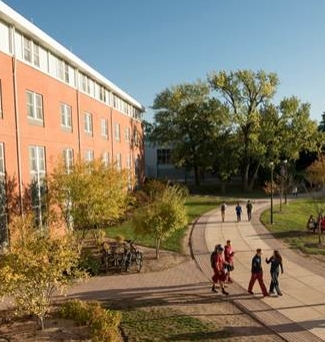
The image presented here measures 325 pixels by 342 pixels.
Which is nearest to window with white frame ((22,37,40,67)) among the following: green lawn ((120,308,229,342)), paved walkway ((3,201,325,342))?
paved walkway ((3,201,325,342))

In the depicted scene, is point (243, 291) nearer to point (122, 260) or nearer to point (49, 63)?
point (122, 260)

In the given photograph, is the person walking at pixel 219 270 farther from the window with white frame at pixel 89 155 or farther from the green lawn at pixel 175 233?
the window with white frame at pixel 89 155

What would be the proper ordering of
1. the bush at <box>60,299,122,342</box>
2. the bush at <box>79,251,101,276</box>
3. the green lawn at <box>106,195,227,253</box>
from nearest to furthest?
the bush at <box>60,299,122,342</box>
the bush at <box>79,251,101,276</box>
the green lawn at <box>106,195,227,253</box>

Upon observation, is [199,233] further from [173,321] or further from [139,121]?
[139,121]

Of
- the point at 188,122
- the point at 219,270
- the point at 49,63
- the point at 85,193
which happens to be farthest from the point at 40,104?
the point at 188,122

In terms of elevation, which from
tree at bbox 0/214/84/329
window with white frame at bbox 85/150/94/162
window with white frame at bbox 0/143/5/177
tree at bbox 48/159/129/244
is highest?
window with white frame at bbox 85/150/94/162

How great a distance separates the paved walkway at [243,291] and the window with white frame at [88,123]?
1264cm

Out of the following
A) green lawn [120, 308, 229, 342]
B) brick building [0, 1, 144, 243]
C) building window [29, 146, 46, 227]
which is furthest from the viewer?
building window [29, 146, 46, 227]

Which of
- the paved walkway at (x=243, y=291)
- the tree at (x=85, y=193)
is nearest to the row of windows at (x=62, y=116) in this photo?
the tree at (x=85, y=193)

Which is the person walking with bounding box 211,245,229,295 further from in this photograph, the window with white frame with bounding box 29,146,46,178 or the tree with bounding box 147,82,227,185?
the tree with bounding box 147,82,227,185

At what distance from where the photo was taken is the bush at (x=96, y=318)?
10164 millimetres

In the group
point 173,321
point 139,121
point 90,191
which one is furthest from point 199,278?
point 139,121

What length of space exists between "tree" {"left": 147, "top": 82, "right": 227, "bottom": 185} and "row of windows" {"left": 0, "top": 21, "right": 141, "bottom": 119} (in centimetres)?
1680

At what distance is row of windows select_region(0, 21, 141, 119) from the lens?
19797 mm
